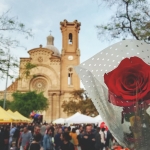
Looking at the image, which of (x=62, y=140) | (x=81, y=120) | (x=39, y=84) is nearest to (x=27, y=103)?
(x=39, y=84)

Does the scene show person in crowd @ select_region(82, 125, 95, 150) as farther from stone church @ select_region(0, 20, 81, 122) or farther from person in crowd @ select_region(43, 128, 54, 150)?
stone church @ select_region(0, 20, 81, 122)

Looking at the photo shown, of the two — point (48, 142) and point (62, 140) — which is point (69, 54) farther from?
point (62, 140)

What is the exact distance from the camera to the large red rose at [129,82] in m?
2.11

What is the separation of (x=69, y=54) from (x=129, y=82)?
46086mm

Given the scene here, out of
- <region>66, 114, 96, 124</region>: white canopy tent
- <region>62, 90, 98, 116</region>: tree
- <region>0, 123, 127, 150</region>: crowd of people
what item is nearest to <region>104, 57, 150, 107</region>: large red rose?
<region>0, 123, 127, 150</region>: crowd of people

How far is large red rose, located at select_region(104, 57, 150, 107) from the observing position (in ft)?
6.91

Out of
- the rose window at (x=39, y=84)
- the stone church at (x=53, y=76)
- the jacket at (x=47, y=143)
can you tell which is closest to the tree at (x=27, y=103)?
the stone church at (x=53, y=76)

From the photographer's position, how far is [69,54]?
48.1 m

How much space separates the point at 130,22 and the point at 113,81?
962 cm

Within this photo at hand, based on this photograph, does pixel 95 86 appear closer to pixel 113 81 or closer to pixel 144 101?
pixel 113 81

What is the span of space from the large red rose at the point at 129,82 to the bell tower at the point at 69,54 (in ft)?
144

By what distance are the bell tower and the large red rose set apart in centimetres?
4392

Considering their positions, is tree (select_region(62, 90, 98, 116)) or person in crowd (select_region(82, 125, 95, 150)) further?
tree (select_region(62, 90, 98, 116))

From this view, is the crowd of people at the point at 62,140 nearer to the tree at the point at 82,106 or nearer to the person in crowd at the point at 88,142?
the person in crowd at the point at 88,142
